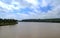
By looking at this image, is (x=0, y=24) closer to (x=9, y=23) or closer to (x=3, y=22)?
(x=3, y=22)

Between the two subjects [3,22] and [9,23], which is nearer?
[3,22]

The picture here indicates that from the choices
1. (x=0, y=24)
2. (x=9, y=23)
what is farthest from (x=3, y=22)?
(x=9, y=23)

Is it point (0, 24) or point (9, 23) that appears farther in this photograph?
point (9, 23)
